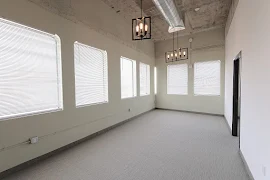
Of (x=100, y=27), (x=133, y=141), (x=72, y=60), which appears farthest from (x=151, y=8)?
(x=133, y=141)

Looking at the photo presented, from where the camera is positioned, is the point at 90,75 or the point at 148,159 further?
the point at 90,75

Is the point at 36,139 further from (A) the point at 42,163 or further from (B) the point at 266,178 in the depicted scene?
(B) the point at 266,178

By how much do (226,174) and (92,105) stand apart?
3.35 meters

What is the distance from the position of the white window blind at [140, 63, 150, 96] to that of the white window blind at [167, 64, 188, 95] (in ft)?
4.06

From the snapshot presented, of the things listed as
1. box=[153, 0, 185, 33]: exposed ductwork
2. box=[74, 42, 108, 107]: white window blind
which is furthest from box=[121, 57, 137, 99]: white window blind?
box=[153, 0, 185, 33]: exposed ductwork

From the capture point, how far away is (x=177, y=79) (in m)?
7.81

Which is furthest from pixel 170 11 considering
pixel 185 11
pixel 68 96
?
pixel 68 96

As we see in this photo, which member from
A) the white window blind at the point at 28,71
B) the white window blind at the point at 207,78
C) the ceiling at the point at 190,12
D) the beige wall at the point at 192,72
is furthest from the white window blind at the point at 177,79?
the white window blind at the point at 28,71

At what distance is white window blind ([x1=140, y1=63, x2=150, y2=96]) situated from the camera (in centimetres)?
709

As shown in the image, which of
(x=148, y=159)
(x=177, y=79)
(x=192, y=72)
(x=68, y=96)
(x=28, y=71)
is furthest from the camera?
(x=177, y=79)

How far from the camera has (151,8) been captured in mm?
4832

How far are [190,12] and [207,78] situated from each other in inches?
126

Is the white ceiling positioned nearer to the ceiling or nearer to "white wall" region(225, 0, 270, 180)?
the ceiling

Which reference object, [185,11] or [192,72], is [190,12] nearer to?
[185,11]
